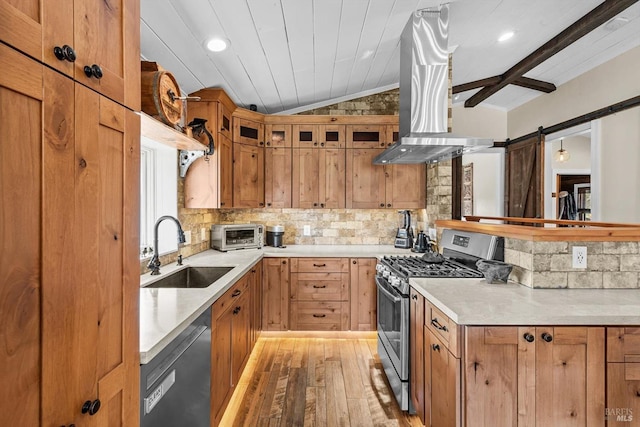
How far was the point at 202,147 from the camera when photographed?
2352 mm

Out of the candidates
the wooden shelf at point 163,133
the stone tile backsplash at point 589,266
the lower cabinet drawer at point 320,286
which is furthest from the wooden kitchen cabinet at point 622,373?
the wooden shelf at point 163,133

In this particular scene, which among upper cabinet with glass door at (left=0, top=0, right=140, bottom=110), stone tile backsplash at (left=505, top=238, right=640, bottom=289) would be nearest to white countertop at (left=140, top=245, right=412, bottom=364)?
upper cabinet with glass door at (left=0, top=0, right=140, bottom=110)

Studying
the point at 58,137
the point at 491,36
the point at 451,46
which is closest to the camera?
the point at 58,137

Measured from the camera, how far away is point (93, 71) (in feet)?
2.60

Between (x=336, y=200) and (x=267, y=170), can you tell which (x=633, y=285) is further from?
(x=267, y=170)

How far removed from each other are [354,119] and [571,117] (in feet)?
9.23

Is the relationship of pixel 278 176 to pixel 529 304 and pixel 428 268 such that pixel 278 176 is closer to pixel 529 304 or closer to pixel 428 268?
pixel 428 268

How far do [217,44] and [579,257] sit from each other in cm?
259

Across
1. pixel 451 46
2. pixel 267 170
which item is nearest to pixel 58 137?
pixel 267 170

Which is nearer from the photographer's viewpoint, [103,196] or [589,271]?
[103,196]

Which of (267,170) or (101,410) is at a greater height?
(267,170)

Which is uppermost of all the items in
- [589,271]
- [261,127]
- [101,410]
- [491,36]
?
[491,36]

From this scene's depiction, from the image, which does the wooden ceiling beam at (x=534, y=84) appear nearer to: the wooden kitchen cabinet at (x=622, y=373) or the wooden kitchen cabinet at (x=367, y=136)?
the wooden kitchen cabinet at (x=367, y=136)

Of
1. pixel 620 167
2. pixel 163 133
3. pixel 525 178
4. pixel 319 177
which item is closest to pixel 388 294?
pixel 319 177
